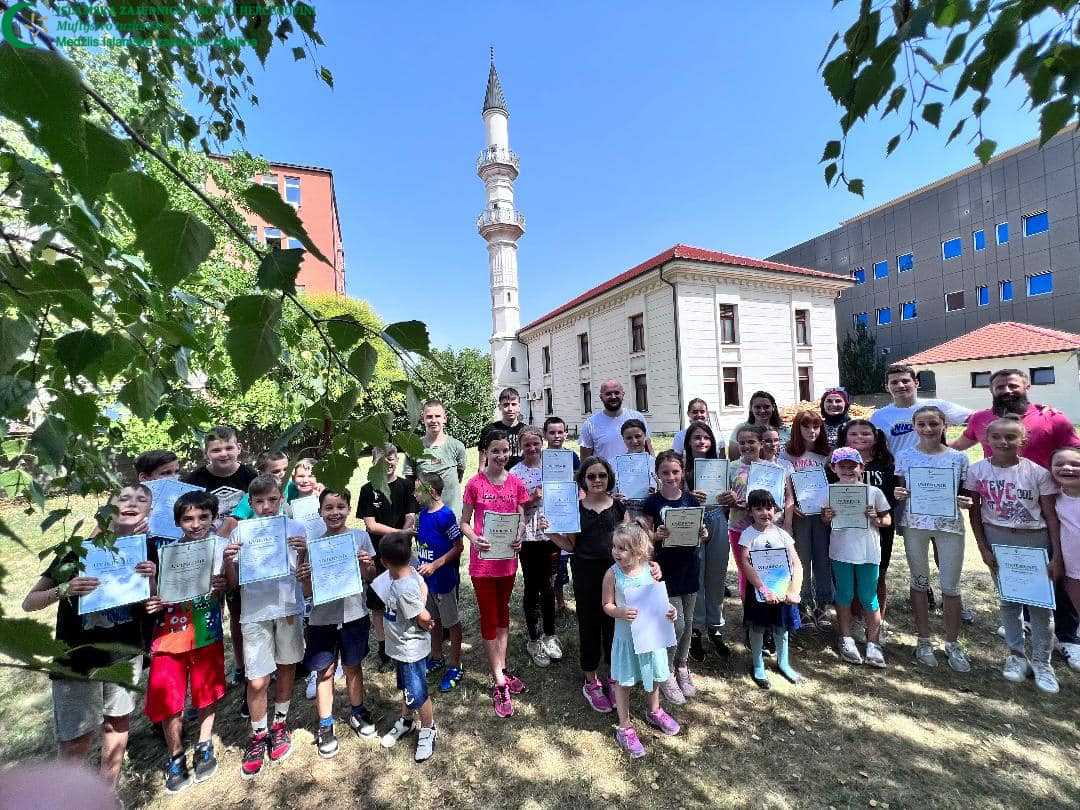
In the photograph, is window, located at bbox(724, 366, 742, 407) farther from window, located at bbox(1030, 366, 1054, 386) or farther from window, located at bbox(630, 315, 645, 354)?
window, located at bbox(1030, 366, 1054, 386)

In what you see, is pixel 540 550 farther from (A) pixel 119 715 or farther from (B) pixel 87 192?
(B) pixel 87 192

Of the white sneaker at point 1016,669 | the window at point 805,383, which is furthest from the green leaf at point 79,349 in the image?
the window at point 805,383

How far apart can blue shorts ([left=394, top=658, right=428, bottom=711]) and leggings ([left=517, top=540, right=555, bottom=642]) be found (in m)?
1.22

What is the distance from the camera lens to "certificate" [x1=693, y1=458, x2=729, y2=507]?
373cm

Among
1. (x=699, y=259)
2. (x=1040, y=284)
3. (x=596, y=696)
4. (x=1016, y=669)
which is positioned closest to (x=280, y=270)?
(x=596, y=696)

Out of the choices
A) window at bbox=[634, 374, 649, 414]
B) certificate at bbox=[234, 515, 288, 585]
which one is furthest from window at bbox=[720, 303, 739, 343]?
certificate at bbox=[234, 515, 288, 585]

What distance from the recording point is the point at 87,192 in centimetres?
63

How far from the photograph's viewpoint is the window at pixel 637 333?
21530 millimetres

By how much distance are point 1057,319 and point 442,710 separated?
34.3m

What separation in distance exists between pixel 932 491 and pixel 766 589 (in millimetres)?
1525

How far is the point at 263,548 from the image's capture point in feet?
9.45

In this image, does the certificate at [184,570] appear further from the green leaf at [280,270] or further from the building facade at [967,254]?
the building facade at [967,254]

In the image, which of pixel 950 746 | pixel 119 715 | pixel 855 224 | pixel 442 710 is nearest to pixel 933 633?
pixel 950 746

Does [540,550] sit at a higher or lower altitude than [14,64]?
lower
